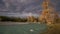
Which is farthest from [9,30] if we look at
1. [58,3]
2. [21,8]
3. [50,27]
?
[58,3]

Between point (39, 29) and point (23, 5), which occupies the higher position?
point (23, 5)

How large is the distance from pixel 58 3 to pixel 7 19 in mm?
1239

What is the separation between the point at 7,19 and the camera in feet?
16.8

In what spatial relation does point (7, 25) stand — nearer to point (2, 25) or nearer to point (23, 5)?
point (2, 25)

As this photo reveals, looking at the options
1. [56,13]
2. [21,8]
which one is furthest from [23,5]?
[56,13]

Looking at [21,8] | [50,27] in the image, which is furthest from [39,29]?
[21,8]

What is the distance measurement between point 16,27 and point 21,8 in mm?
458

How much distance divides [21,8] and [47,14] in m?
0.62

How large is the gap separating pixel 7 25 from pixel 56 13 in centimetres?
116

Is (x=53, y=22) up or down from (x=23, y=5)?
down

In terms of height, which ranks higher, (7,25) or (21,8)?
(21,8)

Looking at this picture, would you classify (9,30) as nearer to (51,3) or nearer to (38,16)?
(38,16)

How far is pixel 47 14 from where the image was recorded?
5066 millimetres

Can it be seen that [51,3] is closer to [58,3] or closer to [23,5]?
[58,3]
